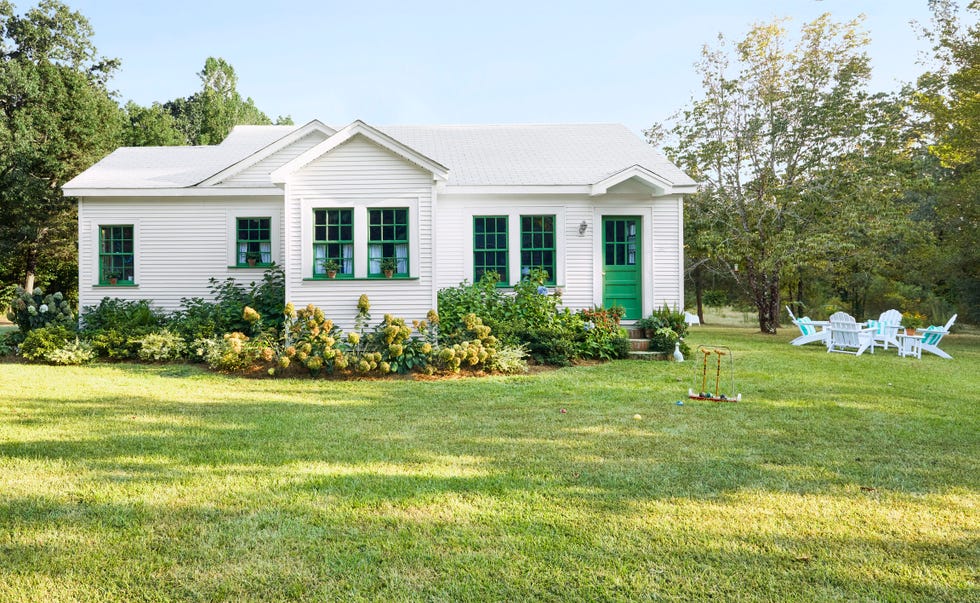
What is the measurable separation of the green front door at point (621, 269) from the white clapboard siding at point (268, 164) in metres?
6.78

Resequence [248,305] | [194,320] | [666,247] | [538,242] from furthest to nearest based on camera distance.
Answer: [666,247], [538,242], [248,305], [194,320]

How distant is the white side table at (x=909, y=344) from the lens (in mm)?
11711

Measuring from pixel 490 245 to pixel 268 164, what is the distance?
17.7ft

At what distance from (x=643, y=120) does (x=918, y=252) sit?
36.2ft

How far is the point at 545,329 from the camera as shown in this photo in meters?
10.2

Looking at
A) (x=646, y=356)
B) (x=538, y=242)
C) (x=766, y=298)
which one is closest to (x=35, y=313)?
(x=538, y=242)

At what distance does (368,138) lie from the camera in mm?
9867

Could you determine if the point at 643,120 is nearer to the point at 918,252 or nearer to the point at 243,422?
the point at 918,252

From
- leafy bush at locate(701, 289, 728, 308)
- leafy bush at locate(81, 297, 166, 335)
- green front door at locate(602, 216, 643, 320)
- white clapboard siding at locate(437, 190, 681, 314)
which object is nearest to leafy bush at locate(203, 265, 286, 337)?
leafy bush at locate(81, 297, 166, 335)

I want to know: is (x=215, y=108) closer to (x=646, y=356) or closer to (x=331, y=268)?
(x=331, y=268)

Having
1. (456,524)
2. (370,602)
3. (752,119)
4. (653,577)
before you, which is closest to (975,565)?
(653,577)

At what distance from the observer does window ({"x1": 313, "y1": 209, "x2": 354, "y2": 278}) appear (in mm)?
10172

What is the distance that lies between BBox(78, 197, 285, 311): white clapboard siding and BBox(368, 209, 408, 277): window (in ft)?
10.2

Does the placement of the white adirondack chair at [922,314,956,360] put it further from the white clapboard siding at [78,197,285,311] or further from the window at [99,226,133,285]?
the window at [99,226,133,285]
